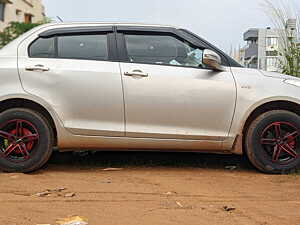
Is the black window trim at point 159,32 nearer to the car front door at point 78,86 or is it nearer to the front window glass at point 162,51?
the front window glass at point 162,51

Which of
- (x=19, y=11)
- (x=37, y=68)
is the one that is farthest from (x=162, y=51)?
(x=19, y=11)

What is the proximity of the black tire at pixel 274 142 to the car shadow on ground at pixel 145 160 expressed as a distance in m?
0.38

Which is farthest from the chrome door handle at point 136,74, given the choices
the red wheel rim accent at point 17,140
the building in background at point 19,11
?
the building in background at point 19,11

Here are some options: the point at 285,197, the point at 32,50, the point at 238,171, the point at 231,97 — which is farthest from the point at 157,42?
the point at 285,197

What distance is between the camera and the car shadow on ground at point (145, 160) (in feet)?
18.4

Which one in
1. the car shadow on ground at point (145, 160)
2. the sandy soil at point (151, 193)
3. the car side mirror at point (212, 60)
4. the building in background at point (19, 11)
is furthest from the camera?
the building in background at point (19, 11)

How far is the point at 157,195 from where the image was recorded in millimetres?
4211

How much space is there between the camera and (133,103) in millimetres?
5031

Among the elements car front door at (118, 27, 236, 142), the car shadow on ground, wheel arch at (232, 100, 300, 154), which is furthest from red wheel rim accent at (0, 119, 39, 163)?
wheel arch at (232, 100, 300, 154)

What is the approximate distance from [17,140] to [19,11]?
4244 cm

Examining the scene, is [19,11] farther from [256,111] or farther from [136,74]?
[256,111]

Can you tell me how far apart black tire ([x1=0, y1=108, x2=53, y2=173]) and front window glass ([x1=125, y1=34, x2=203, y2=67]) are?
1212mm

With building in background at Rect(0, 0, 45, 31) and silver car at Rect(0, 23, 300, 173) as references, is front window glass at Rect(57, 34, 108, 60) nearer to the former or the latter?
silver car at Rect(0, 23, 300, 173)

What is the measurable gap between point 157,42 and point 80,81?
3.20 ft
